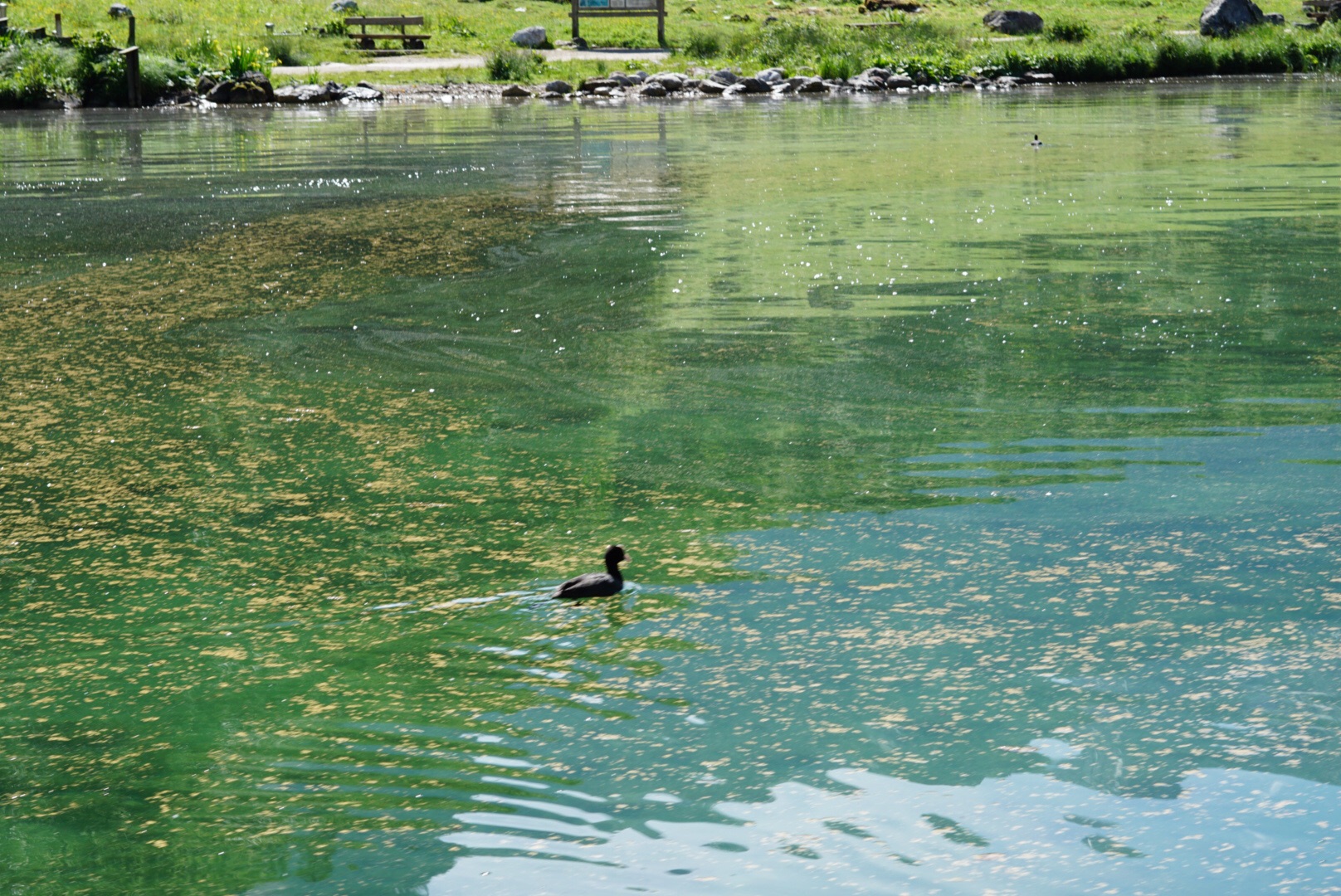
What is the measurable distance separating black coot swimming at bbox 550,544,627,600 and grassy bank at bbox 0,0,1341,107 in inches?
1124

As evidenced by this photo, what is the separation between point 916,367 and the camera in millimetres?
7496

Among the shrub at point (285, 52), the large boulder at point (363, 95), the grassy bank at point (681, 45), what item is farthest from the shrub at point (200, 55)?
the large boulder at point (363, 95)

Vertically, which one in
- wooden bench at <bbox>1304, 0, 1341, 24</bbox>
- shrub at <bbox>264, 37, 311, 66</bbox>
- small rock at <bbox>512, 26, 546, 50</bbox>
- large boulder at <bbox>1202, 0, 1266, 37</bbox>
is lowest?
shrub at <bbox>264, 37, 311, 66</bbox>

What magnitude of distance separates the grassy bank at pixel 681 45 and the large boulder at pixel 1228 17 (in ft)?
3.01

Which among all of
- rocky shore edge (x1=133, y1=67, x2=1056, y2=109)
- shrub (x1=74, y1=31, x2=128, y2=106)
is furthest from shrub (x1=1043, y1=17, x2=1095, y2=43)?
shrub (x1=74, y1=31, x2=128, y2=106)

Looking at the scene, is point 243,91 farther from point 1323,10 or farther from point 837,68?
point 1323,10

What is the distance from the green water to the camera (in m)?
3.45

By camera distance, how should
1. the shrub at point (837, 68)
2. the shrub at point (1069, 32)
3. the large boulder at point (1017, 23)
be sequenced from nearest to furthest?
1. the shrub at point (837, 68)
2. the shrub at point (1069, 32)
3. the large boulder at point (1017, 23)

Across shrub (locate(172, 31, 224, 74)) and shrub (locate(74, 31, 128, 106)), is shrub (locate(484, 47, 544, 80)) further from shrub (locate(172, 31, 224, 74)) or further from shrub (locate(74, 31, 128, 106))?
shrub (locate(74, 31, 128, 106))

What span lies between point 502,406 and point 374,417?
601 mm

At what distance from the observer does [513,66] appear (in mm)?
34625

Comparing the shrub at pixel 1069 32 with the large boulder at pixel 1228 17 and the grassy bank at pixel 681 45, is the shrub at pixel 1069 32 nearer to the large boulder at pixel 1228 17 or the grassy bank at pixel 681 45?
the grassy bank at pixel 681 45

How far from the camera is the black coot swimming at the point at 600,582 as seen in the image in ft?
15.2

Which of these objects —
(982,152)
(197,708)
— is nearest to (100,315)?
(197,708)
